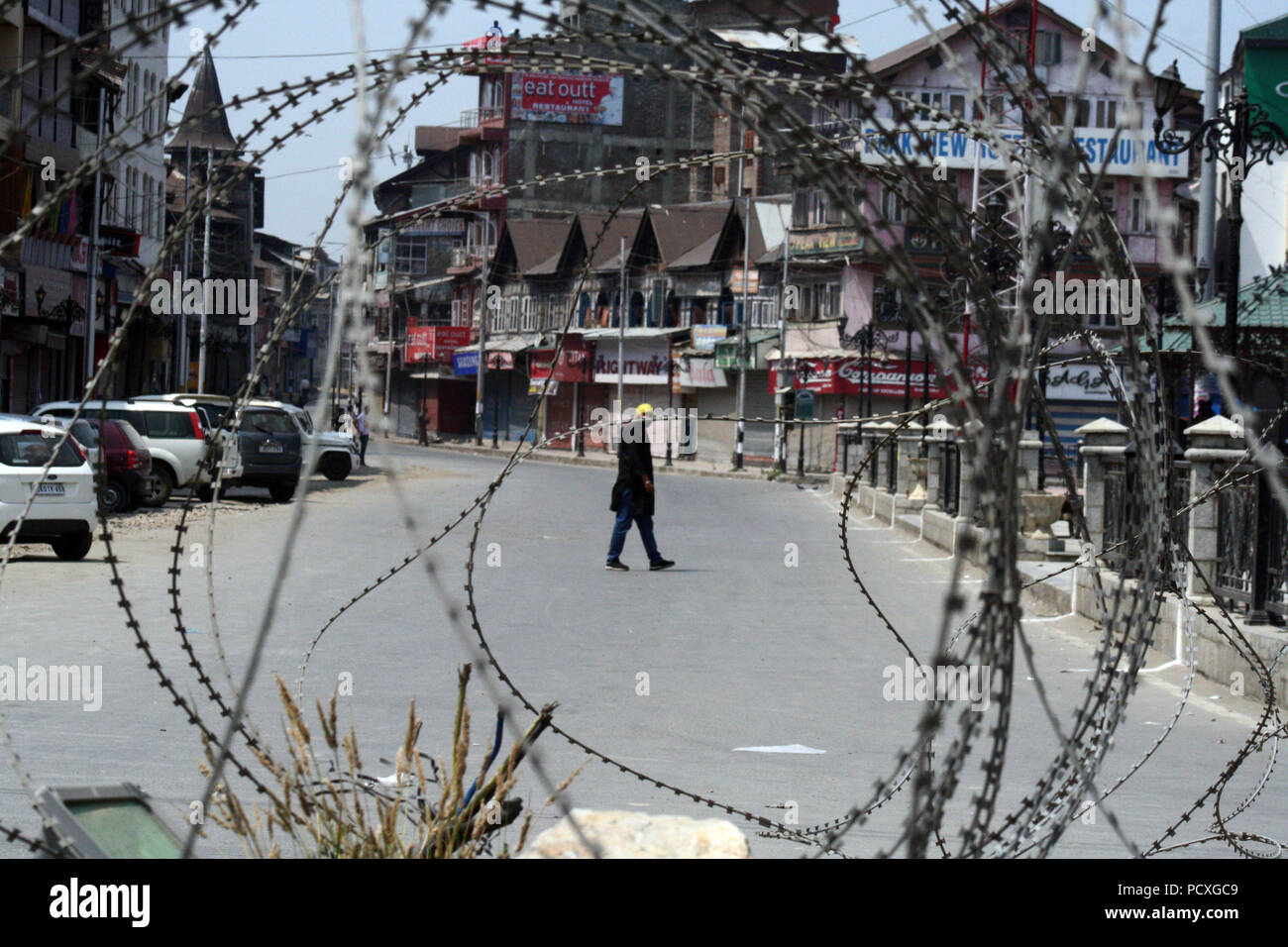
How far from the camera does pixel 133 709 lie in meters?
9.52

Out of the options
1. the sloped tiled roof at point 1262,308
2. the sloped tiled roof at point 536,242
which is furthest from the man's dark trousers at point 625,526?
the sloped tiled roof at point 536,242

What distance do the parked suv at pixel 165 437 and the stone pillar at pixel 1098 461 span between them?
1653 centimetres

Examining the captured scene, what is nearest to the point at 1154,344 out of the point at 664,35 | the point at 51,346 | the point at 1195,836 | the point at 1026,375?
the point at 1026,375

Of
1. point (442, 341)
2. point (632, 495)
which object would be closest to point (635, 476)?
point (632, 495)

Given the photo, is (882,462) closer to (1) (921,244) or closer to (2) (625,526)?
(2) (625,526)

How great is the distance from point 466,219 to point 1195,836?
309 feet

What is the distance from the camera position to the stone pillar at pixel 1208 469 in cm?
1288

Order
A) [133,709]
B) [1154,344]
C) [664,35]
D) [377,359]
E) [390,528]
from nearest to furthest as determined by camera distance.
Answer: [664,35], [1154,344], [133,709], [390,528], [377,359]

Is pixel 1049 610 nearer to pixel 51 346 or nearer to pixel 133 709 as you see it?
pixel 133 709

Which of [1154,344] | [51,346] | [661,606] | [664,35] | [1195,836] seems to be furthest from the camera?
[51,346]

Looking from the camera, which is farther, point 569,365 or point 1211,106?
point 569,365

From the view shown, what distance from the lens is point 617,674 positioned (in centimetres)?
1161

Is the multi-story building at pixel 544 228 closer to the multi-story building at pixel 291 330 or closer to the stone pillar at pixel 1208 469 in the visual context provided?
the multi-story building at pixel 291 330

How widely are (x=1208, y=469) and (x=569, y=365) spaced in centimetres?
6600
